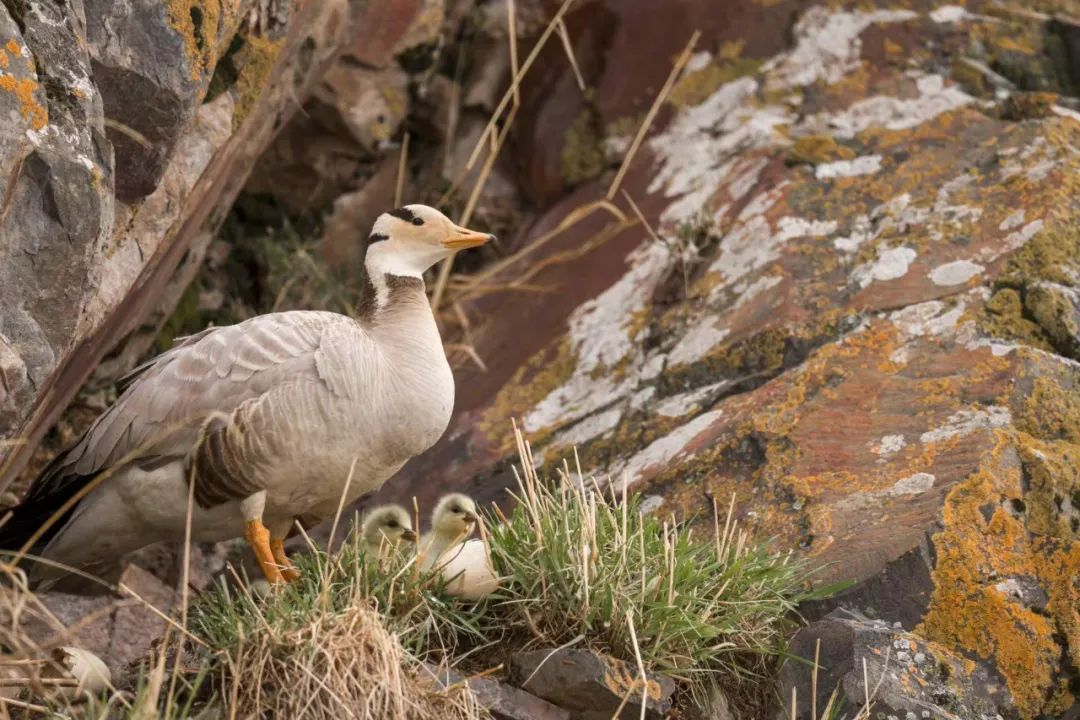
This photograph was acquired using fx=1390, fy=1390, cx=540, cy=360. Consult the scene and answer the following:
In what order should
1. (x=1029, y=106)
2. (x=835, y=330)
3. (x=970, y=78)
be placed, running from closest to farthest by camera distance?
(x=835, y=330) → (x=1029, y=106) → (x=970, y=78)

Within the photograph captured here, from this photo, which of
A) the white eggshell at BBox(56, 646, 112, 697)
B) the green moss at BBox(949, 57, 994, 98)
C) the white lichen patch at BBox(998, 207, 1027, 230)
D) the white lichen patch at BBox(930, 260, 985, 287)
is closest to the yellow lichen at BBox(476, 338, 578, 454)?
the white lichen patch at BBox(930, 260, 985, 287)

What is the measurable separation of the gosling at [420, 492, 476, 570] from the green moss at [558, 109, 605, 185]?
11.4ft

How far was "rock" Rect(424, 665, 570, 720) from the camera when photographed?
4.17 meters

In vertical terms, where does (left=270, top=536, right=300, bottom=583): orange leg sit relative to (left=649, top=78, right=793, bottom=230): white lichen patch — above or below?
below

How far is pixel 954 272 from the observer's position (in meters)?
5.96

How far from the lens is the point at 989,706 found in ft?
14.3

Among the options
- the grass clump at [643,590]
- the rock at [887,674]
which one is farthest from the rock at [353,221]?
the rock at [887,674]

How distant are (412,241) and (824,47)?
3.20 meters

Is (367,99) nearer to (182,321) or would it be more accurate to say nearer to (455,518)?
(182,321)

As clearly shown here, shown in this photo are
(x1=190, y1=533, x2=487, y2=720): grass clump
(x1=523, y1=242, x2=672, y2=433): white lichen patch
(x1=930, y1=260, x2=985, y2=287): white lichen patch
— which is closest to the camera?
(x1=190, y1=533, x2=487, y2=720): grass clump

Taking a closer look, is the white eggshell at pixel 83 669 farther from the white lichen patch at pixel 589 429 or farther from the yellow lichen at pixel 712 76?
the yellow lichen at pixel 712 76

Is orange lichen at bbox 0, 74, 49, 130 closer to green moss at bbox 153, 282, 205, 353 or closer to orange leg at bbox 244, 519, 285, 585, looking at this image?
orange leg at bbox 244, 519, 285, 585

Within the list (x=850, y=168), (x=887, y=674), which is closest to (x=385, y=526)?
(x=887, y=674)

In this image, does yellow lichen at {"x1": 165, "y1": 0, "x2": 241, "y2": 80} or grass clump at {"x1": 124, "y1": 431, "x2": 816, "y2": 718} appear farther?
yellow lichen at {"x1": 165, "y1": 0, "x2": 241, "y2": 80}
